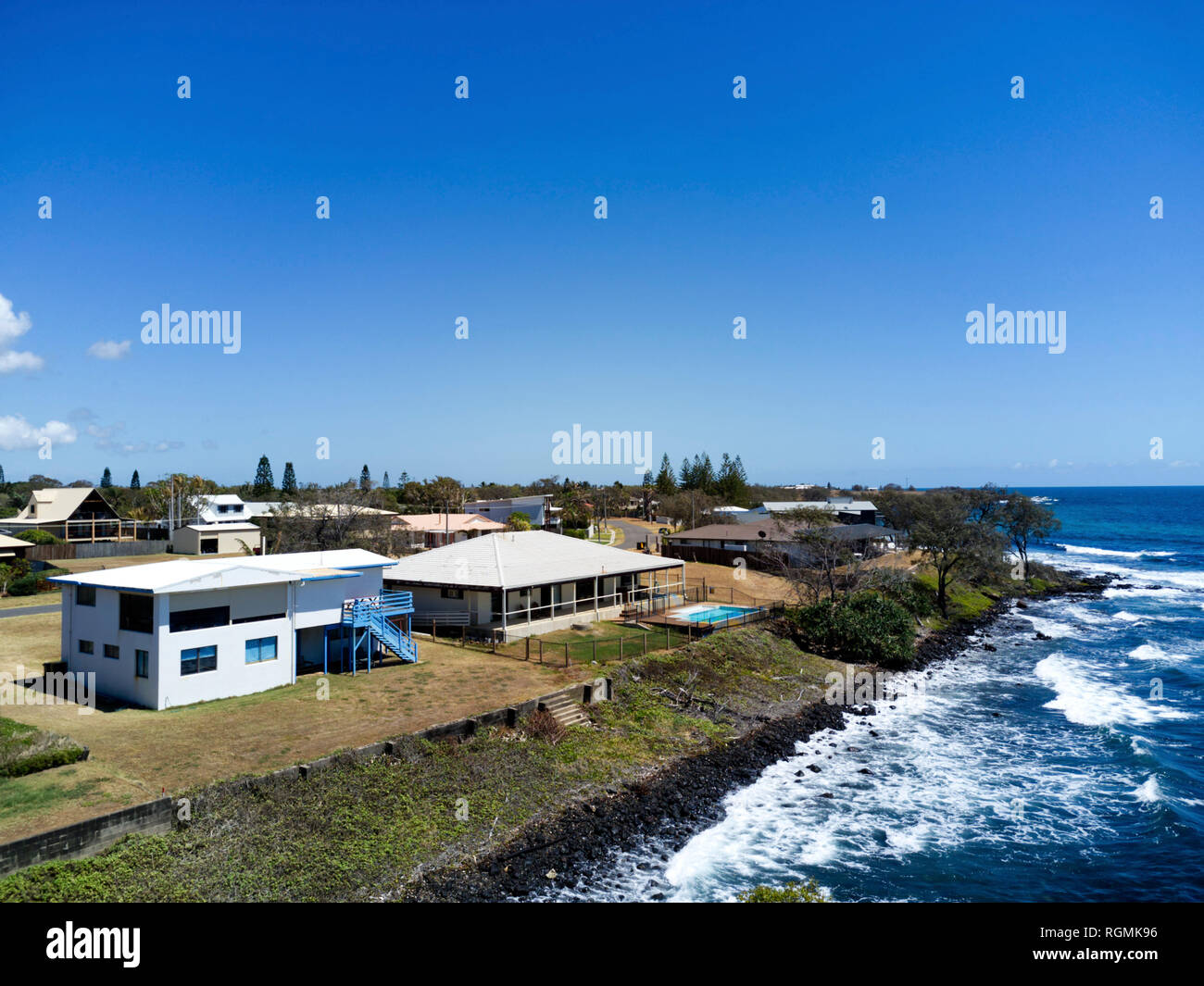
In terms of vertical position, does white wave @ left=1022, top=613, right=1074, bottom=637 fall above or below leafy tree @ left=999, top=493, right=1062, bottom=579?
below

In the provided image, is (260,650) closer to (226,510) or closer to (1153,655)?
(1153,655)

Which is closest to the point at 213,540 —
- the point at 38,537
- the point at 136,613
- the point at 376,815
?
the point at 38,537

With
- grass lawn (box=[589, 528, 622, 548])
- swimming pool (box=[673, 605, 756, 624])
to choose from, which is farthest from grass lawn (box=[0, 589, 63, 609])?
grass lawn (box=[589, 528, 622, 548])

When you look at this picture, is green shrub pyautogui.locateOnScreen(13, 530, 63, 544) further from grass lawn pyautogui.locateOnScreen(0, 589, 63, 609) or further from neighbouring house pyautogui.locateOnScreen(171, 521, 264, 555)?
grass lawn pyautogui.locateOnScreen(0, 589, 63, 609)
